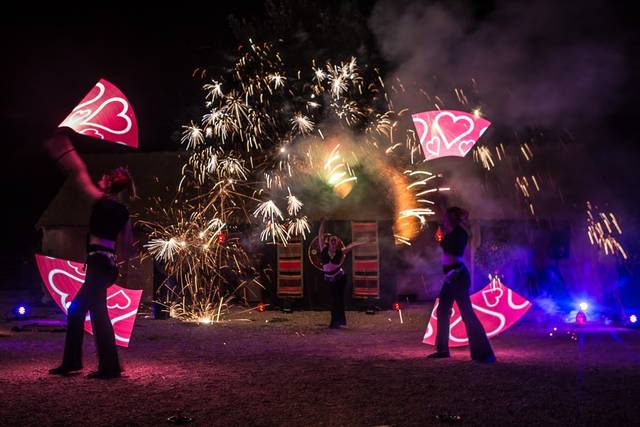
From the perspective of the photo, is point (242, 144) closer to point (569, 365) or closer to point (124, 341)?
point (124, 341)

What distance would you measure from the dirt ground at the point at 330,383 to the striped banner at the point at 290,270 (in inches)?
279

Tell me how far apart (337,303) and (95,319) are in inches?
265

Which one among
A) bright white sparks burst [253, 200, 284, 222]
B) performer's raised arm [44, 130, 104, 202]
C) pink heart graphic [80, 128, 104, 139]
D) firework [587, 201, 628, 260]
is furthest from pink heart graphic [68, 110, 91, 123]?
firework [587, 201, 628, 260]

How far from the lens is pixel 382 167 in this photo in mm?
16922

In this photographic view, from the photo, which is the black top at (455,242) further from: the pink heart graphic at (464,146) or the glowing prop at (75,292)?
the glowing prop at (75,292)

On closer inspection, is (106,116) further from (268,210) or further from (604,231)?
(604,231)

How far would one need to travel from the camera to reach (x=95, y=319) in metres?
6.80

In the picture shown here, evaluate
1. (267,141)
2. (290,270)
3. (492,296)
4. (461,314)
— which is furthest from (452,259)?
(290,270)

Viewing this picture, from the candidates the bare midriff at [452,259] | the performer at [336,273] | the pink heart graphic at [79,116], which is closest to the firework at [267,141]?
the performer at [336,273]

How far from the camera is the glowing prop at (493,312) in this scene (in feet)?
29.8

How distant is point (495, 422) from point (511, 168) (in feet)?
50.7

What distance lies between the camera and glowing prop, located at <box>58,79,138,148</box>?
8039 millimetres

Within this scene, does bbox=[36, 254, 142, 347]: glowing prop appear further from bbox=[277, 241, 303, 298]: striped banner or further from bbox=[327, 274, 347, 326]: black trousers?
bbox=[277, 241, 303, 298]: striped banner

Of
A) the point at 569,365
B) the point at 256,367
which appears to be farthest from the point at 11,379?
the point at 569,365
